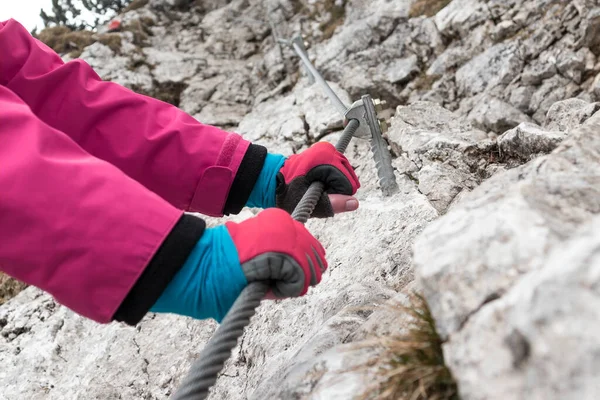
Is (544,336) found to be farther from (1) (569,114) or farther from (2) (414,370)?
(1) (569,114)

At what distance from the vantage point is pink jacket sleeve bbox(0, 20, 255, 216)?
3.26 m

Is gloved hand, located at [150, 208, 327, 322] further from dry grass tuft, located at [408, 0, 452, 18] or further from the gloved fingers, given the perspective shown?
dry grass tuft, located at [408, 0, 452, 18]

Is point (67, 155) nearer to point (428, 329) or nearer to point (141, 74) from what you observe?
point (428, 329)

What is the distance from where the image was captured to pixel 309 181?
3.53 metres

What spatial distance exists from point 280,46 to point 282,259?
14163mm

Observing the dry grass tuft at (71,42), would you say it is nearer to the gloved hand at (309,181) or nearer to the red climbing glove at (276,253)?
the gloved hand at (309,181)

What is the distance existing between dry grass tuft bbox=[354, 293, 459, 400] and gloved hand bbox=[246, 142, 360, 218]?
1836 mm

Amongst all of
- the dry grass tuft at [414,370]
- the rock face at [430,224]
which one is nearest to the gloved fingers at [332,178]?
the rock face at [430,224]

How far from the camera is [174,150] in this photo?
3.35 m

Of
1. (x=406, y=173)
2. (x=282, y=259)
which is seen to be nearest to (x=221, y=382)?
(x=282, y=259)

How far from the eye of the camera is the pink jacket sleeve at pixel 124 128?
3.26m

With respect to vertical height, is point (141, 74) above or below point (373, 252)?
above

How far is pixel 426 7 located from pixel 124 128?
37.0 ft

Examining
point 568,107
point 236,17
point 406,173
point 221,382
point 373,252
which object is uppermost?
point 236,17
